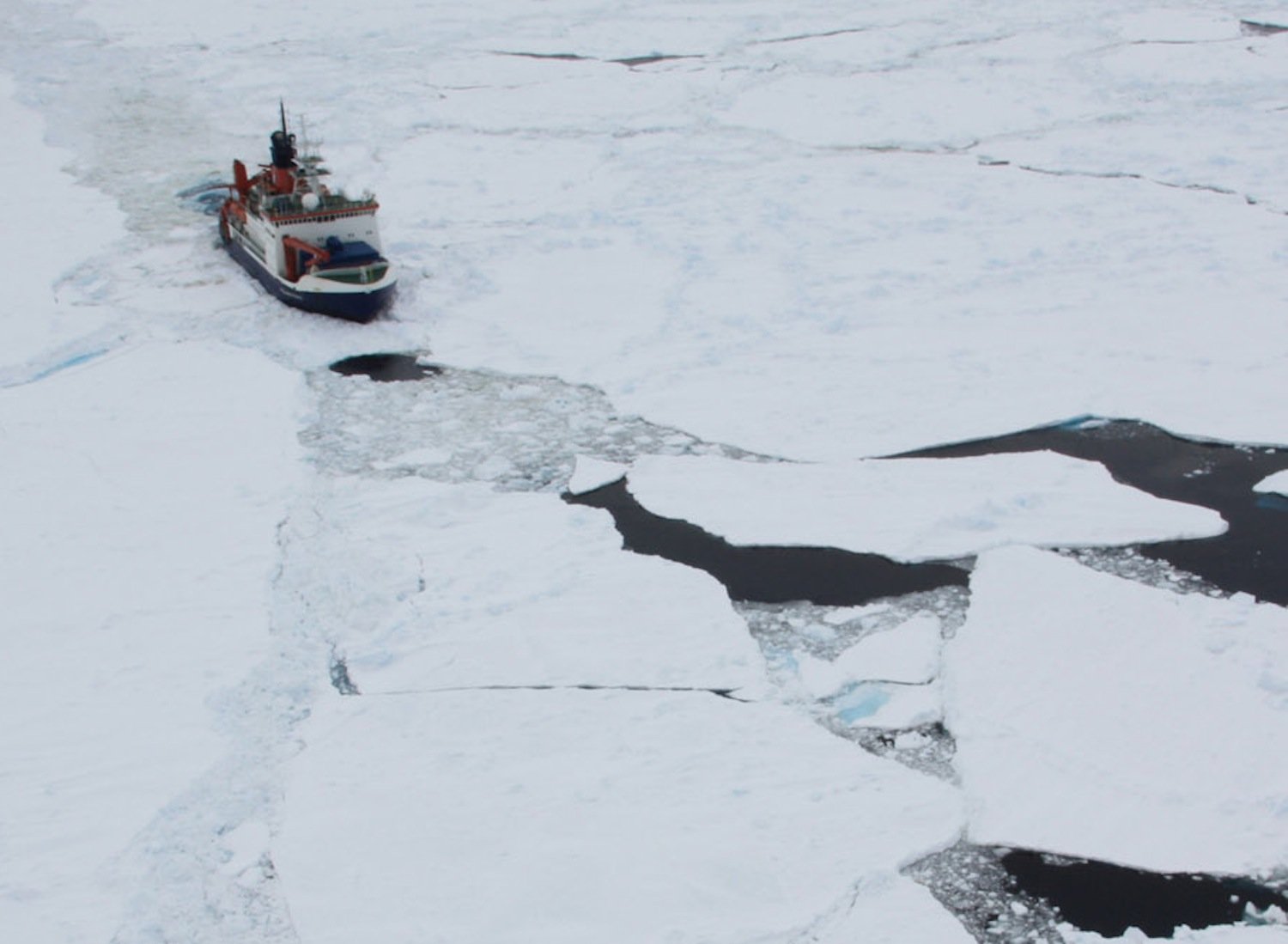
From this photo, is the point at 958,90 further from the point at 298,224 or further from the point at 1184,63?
the point at 298,224

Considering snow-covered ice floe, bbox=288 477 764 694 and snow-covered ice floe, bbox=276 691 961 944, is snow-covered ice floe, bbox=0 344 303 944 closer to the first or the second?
snow-covered ice floe, bbox=288 477 764 694

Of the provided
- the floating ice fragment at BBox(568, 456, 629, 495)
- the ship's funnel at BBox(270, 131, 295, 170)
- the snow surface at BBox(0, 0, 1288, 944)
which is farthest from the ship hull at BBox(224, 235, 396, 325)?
the floating ice fragment at BBox(568, 456, 629, 495)

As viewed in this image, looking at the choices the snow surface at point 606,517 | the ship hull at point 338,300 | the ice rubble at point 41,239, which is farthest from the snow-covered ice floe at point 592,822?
the ice rubble at point 41,239

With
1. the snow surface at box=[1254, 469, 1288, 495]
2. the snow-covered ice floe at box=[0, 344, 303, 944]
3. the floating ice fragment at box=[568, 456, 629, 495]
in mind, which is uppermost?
the snow surface at box=[1254, 469, 1288, 495]

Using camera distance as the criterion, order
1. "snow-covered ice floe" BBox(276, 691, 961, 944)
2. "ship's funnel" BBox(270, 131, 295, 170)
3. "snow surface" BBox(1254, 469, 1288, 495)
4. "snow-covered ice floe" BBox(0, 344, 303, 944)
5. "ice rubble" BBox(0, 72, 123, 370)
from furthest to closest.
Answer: "ship's funnel" BBox(270, 131, 295, 170)
"ice rubble" BBox(0, 72, 123, 370)
"snow surface" BBox(1254, 469, 1288, 495)
"snow-covered ice floe" BBox(0, 344, 303, 944)
"snow-covered ice floe" BBox(276, 691, 961, 944)

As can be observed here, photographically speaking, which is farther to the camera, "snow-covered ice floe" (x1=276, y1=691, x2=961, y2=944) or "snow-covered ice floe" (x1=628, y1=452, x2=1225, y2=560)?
Answer: "snow-covered ice floe" (x1=628, y1=452, x2=1225, y2=560)

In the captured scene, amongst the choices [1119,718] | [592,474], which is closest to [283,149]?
[592,474]
